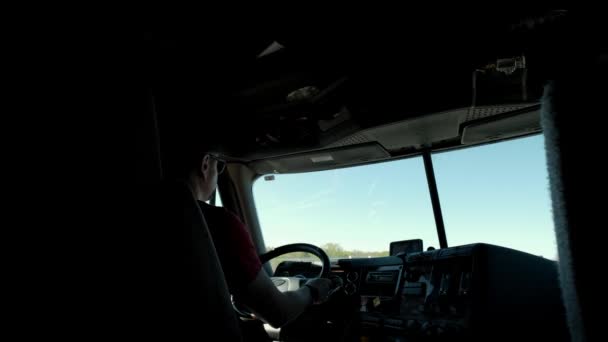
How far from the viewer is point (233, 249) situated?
1.63 m

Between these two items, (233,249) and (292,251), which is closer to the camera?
(233,249)

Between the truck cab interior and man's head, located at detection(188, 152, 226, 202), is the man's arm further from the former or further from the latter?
man's head, located at detection(188, 152, 226, 202)

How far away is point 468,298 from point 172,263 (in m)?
1.22

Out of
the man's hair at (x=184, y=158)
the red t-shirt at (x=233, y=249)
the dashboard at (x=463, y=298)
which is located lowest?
the dashboard at (x=463, y=298)

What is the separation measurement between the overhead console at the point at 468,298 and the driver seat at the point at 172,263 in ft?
3.13

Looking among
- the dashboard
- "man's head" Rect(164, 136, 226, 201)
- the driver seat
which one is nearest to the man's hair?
"man's head" Rect(164, 136, 226, 201)

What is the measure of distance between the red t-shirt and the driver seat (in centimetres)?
56

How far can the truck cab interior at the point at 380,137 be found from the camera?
0.57m

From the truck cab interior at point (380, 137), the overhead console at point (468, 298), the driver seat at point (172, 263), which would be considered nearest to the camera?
the truck cab interior at point (380, 137)

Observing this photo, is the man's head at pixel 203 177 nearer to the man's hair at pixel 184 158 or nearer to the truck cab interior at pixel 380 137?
the man's hair at pixel 184 158

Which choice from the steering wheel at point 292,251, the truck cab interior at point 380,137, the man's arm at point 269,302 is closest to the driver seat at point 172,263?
the truck cab interior at point 380,137

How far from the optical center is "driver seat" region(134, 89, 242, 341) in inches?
32.2

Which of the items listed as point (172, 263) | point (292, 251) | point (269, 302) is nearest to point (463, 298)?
point (269, 302)

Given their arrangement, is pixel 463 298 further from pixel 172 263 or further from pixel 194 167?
pixel 194 167
